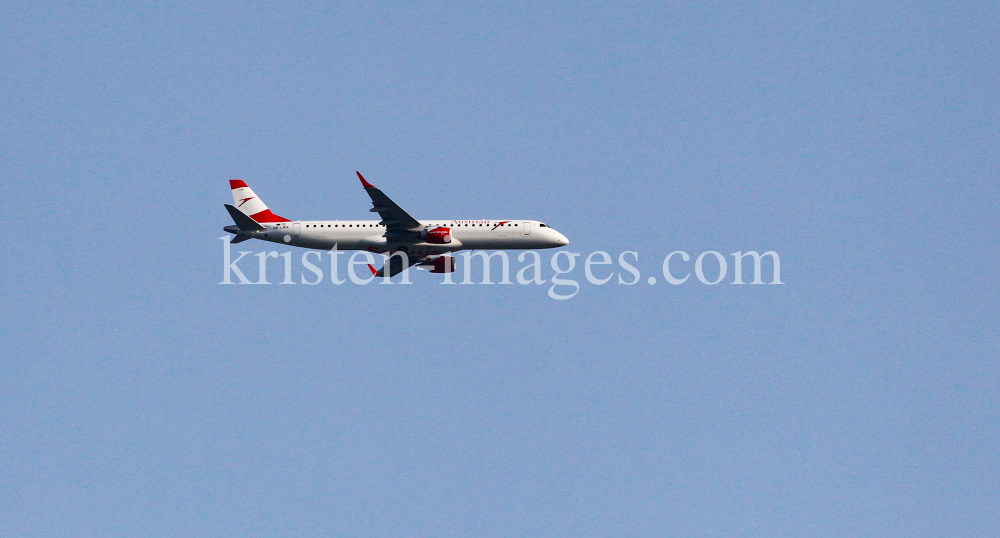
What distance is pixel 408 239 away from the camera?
231 feet

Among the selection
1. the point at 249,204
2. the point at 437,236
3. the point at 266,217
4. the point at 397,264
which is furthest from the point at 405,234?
the point at 249,204

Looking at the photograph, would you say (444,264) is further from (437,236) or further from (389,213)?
(389,213)

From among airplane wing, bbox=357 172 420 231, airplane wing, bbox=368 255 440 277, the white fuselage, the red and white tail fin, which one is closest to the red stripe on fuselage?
the red and white tail fin

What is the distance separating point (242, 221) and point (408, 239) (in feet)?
38.2

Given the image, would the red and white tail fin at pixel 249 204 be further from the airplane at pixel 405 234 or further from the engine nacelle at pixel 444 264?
the engine nacelle at pixel 444 264

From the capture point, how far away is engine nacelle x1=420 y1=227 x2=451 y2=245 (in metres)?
69.8

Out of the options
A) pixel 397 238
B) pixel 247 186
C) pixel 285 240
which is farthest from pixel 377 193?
pixel 247 186

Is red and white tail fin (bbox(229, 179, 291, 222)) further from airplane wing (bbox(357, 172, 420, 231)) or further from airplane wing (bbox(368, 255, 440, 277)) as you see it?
airplane wing (bbox(357, 172, 420, 231))

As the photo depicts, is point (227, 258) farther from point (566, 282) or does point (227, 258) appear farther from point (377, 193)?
point (566, 282)

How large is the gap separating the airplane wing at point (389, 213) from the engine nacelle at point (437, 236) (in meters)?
0.83

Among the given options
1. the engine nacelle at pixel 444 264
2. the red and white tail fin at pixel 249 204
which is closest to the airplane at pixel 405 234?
the red and white tail fin at pixel 249 204

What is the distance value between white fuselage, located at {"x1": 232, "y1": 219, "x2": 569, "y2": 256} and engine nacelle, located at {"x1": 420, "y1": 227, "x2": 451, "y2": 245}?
1.27 feet

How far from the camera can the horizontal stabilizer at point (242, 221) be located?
69.6 metres

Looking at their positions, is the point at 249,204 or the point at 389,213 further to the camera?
the point at 249,204
